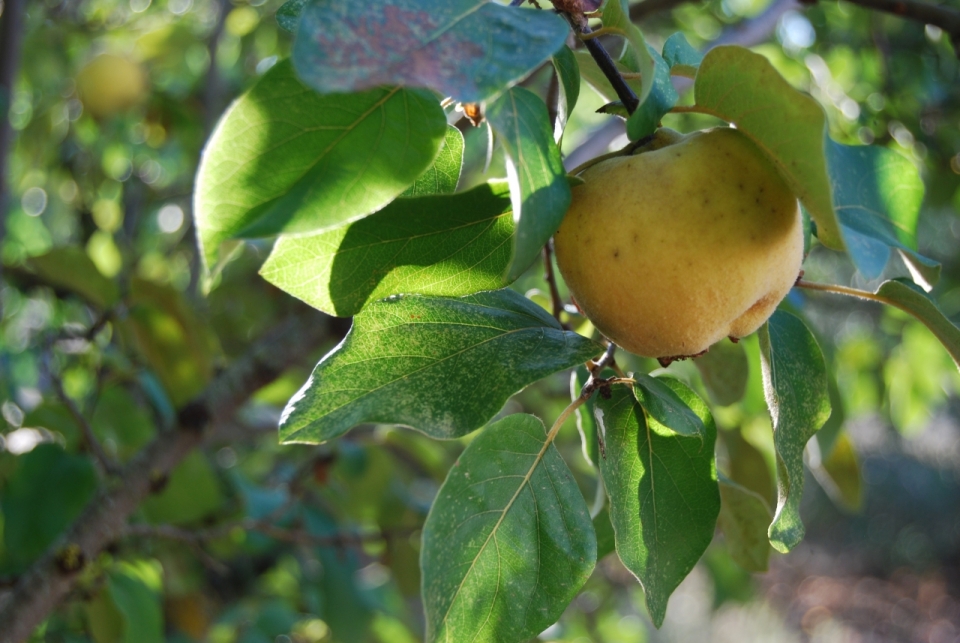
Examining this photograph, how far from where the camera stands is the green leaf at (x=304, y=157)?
0.47 metres

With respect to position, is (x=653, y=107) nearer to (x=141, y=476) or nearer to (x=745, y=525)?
(x=745, y=525)

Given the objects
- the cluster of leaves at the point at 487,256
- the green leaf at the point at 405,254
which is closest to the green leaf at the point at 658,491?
the cluster of leaves at the point at 487,256

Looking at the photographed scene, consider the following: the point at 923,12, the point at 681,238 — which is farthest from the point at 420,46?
the point at 923,12

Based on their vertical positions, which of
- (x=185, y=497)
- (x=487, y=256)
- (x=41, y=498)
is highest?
(x=487, y=256)

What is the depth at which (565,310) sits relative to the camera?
34.6 inches

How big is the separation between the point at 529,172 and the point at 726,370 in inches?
20.7

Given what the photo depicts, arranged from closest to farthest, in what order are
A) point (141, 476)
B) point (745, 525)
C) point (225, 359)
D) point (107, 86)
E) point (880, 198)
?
1. point (880, 198)
2. point (745, 525)
3. point (141, 476)
4. point (225, 359)
5. point (107, 86)

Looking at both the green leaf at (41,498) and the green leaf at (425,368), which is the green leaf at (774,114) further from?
the green leaf at (41,498)

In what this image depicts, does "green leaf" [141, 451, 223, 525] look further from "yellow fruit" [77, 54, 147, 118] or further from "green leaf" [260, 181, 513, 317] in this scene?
"yellow fruit" [77, 54, 147, 118]

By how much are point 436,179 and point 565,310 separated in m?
0.30

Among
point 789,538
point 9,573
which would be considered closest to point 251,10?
point 9,573

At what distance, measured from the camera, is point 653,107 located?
51cm

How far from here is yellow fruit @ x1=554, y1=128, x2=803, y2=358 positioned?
53 centimetres

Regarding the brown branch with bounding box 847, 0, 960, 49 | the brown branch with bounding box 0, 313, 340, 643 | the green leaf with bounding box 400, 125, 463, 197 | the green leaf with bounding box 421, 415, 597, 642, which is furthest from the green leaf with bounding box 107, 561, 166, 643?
the brown branch with bounding box 847, 0, 960, 49
